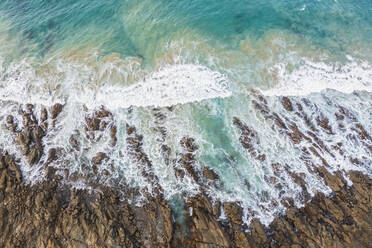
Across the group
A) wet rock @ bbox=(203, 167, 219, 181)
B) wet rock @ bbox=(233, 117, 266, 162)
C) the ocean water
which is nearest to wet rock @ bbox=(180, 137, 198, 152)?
the ocean water

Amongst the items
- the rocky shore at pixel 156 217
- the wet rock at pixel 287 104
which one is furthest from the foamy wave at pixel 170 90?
the rocky shore at pixel 156 217

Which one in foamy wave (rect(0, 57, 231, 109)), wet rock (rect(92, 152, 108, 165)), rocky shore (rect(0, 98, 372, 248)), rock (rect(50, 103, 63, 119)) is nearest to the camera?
rocky shore (rect(0, 98, 372, 248))

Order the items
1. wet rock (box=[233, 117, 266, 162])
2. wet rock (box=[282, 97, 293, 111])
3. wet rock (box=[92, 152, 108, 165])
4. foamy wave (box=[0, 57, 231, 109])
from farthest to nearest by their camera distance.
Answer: foamy wave (box=[0, 57, 231, 109]) → wet rock (box=[282, 97, 293, 111]) → wet rock (box=[233, 117, 266, 162]) → wet rock (box=[92, 152, 108, 165])

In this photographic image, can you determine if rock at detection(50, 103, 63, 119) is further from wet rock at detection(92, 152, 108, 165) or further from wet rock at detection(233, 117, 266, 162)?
wet rock at detection(233, 117, 266, 162)

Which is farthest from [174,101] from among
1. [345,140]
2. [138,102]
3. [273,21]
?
[273,21]

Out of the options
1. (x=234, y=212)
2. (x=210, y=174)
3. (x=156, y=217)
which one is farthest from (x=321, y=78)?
(x=156, y=217)

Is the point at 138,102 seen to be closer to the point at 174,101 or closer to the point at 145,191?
the point at 174,101
